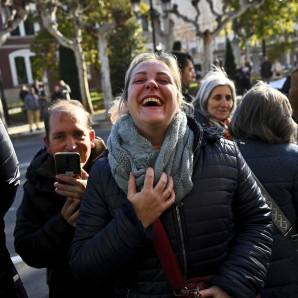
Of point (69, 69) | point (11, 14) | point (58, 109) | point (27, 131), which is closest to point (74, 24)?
point (11, 14)

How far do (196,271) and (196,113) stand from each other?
252cm

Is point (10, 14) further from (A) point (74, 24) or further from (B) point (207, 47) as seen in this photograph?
(B) point (207, 47)

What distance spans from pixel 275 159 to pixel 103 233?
1.19 metres

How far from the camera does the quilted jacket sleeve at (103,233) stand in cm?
141

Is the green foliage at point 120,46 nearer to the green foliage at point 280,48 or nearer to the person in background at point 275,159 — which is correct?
the green foliage at point 280,48

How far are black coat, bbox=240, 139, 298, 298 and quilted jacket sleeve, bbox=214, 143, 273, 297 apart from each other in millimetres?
488

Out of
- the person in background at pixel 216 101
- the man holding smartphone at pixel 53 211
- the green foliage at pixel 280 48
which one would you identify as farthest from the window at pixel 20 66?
the man holding smartphone at pixel 53 211

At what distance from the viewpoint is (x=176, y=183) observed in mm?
1510

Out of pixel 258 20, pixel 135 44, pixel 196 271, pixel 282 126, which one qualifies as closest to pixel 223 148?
pixel 196 271

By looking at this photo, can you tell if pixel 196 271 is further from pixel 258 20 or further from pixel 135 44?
pixel 258 20

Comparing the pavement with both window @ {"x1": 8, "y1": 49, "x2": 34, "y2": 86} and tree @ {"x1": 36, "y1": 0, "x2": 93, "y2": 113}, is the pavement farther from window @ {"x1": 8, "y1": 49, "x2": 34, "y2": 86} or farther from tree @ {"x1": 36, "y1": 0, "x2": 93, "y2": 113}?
window @ {"x1": 8, "y1": 49, "x2": 34, "y2": 86}

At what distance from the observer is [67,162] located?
1.73m

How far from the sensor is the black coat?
2.10m

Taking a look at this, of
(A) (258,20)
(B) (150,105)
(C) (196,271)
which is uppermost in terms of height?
(A) (258,20)
